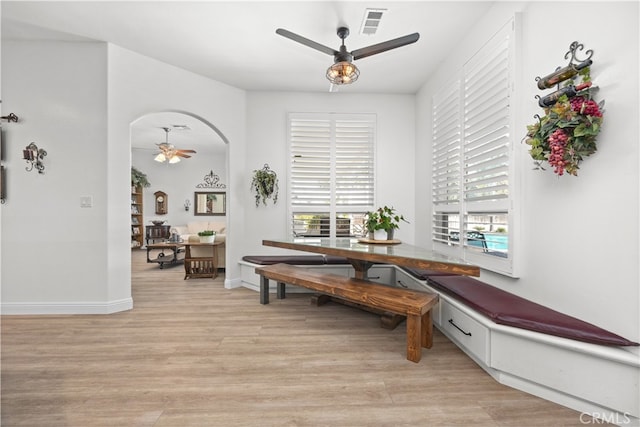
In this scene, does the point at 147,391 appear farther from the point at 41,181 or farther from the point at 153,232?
the point at 153,232

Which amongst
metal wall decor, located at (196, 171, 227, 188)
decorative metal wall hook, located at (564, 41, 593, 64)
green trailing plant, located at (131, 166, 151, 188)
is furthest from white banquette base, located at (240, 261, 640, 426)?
green trailing plant, located at (131, 166, 151, 188)

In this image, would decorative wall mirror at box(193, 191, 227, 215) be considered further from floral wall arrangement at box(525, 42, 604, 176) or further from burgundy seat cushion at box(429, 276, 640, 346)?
floral wall arrangement at box(525, 42, 604, 176)

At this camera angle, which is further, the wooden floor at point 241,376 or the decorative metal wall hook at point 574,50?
the decorative metal wall hook at point 574,50

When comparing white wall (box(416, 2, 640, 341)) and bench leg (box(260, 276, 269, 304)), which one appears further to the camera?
bench leg (box(260, 276, 269, 304))

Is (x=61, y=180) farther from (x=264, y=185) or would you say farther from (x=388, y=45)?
A: (x=388, y=45)

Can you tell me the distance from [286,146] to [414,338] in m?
3.22

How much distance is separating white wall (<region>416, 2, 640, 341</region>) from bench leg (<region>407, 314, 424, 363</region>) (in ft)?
2.84

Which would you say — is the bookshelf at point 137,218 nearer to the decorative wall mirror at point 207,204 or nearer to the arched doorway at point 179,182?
the arched doorway at point 179,182

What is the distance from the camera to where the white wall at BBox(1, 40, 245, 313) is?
10.0ft

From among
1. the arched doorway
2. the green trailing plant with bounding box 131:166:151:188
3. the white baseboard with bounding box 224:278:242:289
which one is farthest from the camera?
the arched doorway

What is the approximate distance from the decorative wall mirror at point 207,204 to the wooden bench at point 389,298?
6.38 metres

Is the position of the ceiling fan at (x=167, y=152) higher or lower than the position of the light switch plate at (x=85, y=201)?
higher

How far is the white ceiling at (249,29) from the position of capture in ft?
8.20

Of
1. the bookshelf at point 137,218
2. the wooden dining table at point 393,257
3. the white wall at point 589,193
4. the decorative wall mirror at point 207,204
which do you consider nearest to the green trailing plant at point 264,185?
the wooden dining table at point 393,257
